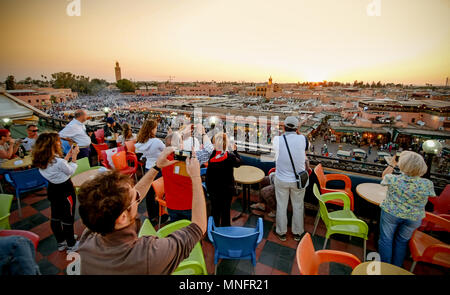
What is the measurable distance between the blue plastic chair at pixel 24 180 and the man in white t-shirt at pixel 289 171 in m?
3.61

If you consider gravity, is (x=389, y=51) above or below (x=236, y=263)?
above

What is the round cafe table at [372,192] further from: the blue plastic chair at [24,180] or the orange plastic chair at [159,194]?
the blue plastic chair at [24,180]

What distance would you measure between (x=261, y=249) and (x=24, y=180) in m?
3.57

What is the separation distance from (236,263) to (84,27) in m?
5.24

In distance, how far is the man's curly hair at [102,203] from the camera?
62 cm

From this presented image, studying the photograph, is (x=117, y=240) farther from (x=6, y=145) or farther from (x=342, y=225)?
(x=6, y=145)

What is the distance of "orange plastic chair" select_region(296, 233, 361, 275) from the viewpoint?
1.18 meters

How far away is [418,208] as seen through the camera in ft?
5.12

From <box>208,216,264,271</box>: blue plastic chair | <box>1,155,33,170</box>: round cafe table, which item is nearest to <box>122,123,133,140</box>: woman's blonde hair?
<box>1,155,33,170</box>: round cafe table

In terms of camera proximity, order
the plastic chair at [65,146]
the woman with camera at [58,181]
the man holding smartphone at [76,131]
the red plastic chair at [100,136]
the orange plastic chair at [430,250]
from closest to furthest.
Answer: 1. the orange plastic chair at [430,250]
2. the woman with camera at [58,181]
3. the man holding smartphone at [76,131]
4. the plastic chair at [65,146]
5. the red plastic chair at [100,136]

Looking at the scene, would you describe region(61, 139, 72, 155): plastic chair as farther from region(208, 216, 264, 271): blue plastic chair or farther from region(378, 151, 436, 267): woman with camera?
region(378, 151, 436, 267): woman with camera

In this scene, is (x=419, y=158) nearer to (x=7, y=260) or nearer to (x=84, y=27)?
(x=7, y=260)

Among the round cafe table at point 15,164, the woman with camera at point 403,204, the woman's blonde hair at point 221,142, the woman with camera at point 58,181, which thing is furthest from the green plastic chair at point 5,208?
the woman with camera at point 403,204

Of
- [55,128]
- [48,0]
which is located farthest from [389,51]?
[55,128]
